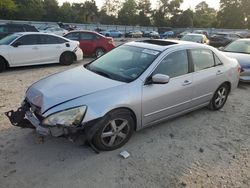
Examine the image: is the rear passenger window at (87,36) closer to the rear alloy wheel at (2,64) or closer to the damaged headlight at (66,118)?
the rear alloy wheel at (2,64)

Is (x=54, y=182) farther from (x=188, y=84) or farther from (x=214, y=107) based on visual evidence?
(x=214, y=107)

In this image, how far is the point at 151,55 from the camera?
4.70m

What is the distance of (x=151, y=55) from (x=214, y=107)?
220 centimetres

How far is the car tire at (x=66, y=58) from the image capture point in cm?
1089

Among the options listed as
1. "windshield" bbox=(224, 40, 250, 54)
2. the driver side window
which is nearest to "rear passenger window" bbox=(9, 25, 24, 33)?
"windshield" bbox=(224, 40, 250, 54)

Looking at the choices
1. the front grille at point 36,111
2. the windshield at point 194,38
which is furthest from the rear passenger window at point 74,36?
the front grille at point 36,111

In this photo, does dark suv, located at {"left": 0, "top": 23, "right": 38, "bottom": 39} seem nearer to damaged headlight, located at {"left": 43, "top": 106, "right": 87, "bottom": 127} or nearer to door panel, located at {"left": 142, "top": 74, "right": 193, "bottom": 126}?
door panel, located at {"left": 142, "top": 74, "right": 193, "bottom": 126}

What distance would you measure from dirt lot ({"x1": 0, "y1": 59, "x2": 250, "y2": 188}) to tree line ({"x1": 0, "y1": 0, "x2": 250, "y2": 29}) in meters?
56.6

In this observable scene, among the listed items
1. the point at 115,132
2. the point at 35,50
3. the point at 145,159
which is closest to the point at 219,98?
the point at 145,159

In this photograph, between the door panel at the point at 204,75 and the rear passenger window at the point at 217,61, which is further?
→ the rear passenger window at the point at 217,61

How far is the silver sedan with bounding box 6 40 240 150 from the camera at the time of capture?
3.75 meters

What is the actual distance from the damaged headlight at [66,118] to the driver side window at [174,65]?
4.93 feet

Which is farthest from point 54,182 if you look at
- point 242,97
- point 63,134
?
point 242,97

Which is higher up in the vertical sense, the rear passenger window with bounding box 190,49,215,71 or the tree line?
the rear passenger window with bounding box 190,49,215,71
